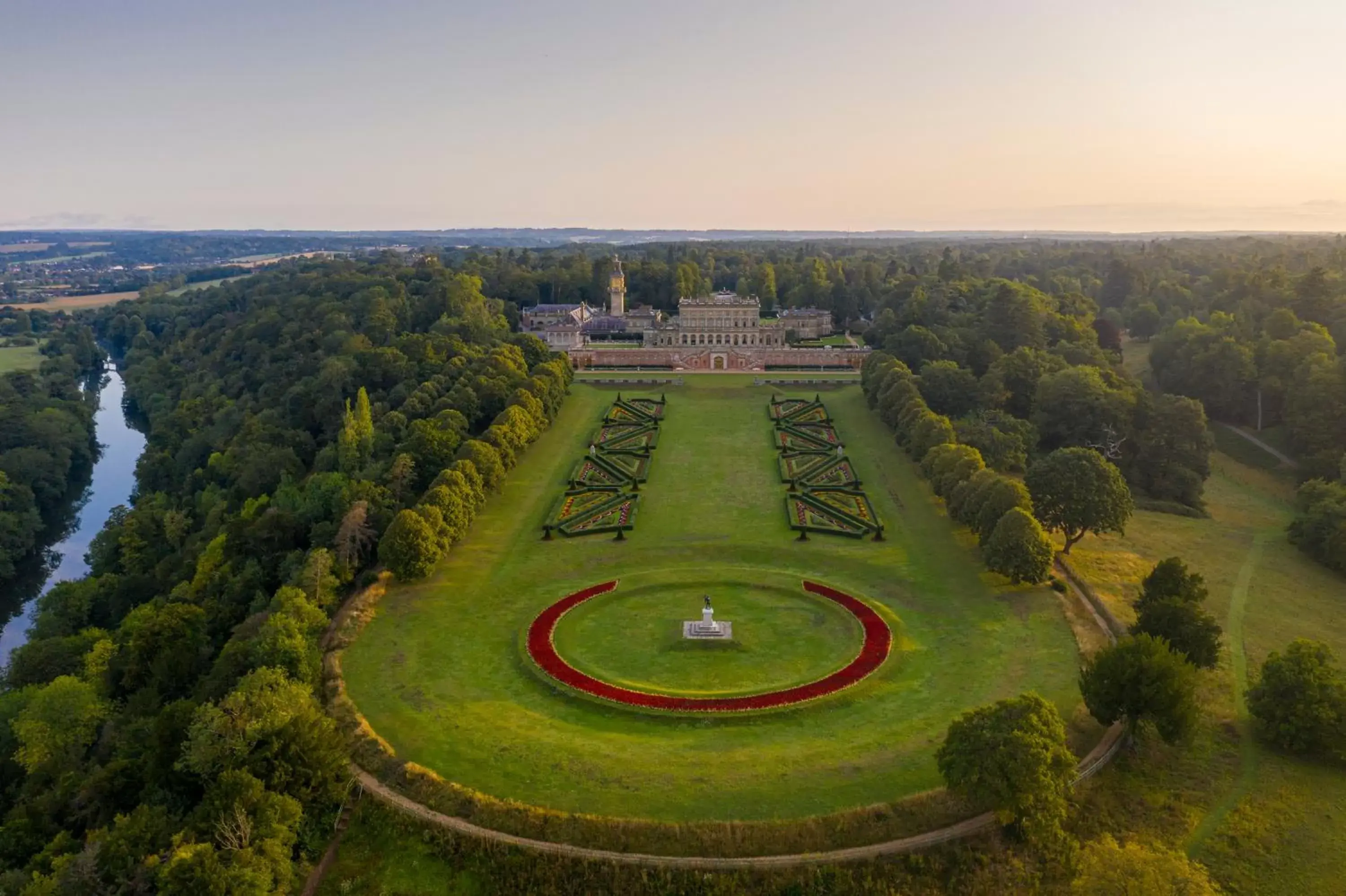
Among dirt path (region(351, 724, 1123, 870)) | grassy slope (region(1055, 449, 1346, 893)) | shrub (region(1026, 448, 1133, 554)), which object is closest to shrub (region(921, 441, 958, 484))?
shrub (region(1026, 448, 1133, 554))

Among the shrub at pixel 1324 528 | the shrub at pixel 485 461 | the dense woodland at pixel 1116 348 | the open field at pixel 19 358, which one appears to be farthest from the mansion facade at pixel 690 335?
the open field at pixel 19 358

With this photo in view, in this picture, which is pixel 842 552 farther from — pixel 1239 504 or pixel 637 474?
pixel 1239 504

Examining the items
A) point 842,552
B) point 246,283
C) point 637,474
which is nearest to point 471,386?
point 637,474

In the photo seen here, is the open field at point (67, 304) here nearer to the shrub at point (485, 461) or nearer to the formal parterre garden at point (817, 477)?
the shrub at point (485, 461)

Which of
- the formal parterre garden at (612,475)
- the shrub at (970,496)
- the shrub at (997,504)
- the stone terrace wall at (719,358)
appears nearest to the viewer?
the shrub at (997,504)

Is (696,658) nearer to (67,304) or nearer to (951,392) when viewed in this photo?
(951,392)

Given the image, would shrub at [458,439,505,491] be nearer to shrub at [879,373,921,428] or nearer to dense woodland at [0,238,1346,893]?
dense woodland at [0,238,1346,893]
